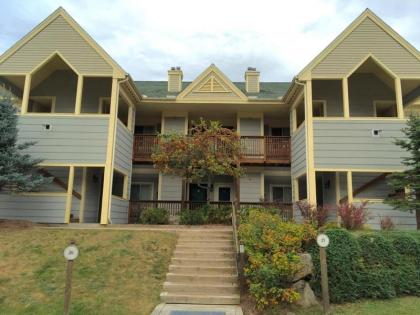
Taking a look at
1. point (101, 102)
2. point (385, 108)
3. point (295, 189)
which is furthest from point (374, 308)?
point (101, 102)

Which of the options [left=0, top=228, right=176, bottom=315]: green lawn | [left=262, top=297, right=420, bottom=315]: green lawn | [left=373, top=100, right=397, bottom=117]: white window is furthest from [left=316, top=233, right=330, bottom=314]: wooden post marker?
[left=373, top=100, right=397, bottom=117]: white window

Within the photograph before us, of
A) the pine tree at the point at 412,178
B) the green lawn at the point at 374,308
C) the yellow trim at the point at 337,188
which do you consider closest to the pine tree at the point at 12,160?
the green lawn at the point at 374,308

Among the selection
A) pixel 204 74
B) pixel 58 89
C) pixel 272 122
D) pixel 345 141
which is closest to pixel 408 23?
pixel 345 141

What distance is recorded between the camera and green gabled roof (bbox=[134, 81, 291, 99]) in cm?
1881

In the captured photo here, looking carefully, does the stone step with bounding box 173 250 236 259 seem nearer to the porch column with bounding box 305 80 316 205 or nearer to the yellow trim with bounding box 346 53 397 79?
the porch column with bounding box 305 80 316 205

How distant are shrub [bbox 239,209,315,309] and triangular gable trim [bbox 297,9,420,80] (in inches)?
292

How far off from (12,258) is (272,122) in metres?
14.1

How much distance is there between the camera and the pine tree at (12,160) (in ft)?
39.2

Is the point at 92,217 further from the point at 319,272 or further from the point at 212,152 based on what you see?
the point at 319,272

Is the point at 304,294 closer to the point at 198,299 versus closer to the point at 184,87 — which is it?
Answer: the point at 198,299

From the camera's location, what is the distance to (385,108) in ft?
55.8

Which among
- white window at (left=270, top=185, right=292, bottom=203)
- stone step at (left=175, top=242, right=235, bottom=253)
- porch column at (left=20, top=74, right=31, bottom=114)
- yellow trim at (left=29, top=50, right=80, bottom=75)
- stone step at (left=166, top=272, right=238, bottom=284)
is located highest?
yellow trim at (left=29, top=50, right=80, bottom=75)

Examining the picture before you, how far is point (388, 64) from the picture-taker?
14.1m

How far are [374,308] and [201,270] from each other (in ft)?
13.8
